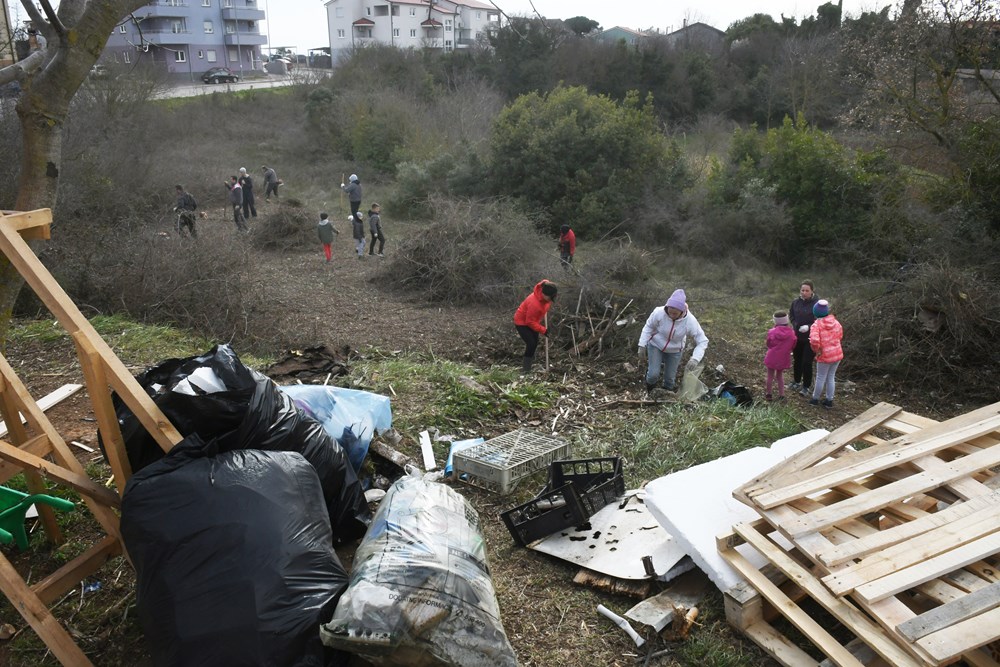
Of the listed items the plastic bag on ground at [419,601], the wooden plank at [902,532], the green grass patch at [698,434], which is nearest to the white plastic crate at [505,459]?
the green grass patch at [698,434]

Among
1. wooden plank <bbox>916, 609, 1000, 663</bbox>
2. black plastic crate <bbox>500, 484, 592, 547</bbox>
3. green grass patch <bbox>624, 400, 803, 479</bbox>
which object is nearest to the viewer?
wooden plank <bbox>916, 609, 1000, 663</bbox>

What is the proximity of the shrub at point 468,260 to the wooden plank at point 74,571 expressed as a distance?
859 centimetres

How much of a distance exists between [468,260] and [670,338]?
211 inches

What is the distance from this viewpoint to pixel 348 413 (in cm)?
432

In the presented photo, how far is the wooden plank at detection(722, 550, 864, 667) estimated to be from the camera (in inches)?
110

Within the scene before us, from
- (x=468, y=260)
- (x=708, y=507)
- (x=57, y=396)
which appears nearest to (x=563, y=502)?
(x=708, y=507)

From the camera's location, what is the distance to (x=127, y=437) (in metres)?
3.07

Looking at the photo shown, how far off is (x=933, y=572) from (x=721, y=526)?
90cm

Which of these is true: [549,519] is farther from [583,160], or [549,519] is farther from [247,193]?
[247,193]

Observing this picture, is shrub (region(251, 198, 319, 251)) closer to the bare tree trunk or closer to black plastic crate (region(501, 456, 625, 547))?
the bare tree trunk

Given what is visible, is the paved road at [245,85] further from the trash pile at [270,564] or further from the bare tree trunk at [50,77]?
the trash pile at [270,564]

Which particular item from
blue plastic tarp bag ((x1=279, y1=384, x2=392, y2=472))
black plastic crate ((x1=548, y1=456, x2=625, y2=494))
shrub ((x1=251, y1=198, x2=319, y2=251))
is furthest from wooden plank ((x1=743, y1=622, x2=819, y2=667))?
shrub ((x1=251, y1=198, x2=319, y2=251))

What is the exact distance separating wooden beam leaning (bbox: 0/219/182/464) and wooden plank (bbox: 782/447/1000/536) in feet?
8.82

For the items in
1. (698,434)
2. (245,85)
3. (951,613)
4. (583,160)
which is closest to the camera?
(951,613)
